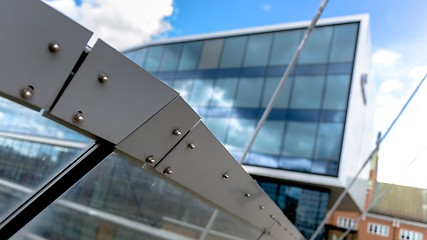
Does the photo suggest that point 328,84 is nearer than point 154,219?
No

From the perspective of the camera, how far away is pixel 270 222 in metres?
4.69

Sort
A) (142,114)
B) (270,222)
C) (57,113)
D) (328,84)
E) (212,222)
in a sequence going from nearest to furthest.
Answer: (57,113) < (142,114) < (212,222) < (270,222) < (328,84)

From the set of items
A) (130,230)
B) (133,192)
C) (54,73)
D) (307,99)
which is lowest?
(130,230)

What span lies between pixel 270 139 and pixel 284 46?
6.02 meters

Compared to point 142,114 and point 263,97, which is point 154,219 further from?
point 263,97

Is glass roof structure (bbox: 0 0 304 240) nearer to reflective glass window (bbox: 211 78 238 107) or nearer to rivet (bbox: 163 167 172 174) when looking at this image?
rivet (bbox: 163 167 172 174)

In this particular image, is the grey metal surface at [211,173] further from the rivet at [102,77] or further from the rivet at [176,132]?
the rivet at [102,77]

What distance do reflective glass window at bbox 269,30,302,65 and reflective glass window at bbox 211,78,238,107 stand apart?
2899 mm

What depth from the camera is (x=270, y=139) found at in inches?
910

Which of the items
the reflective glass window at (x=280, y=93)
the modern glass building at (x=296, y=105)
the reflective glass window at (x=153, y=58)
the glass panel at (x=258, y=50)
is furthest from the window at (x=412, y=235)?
the reflective glass window at (x=153, y=58)

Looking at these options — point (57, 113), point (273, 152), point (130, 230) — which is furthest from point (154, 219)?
point (273, 152)

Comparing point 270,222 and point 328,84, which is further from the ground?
point 328,84

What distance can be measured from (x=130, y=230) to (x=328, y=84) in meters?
21.0

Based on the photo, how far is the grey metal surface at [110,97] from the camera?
1502 millimetres
